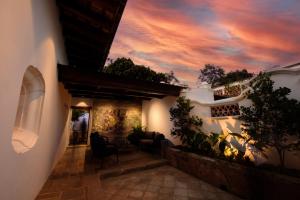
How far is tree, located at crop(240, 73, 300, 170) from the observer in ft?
8.48

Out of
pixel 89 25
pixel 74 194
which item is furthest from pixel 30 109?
pixel 89 25

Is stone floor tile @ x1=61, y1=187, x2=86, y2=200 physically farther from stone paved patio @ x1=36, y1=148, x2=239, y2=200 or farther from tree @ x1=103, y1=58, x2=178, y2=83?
tree @ x1=103, y1=58, x2=178, y2=83

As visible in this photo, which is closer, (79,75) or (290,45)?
(79,75)

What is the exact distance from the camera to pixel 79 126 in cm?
910

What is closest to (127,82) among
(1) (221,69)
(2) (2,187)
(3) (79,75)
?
(3) (79,75)

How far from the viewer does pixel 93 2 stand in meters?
2.58

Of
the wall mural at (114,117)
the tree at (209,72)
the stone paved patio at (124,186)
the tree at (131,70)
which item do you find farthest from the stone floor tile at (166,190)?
the tree at (209,72)

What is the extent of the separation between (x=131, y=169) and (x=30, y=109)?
319cm

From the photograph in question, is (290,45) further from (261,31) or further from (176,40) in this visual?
(176,40)

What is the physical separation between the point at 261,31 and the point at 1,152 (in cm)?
983

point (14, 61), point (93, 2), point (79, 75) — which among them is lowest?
point (14, 61)

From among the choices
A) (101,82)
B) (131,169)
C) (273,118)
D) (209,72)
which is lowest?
(131,169)

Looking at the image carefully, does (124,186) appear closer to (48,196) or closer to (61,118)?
(48,196)

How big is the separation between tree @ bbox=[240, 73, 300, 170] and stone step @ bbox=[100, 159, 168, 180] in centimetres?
308
